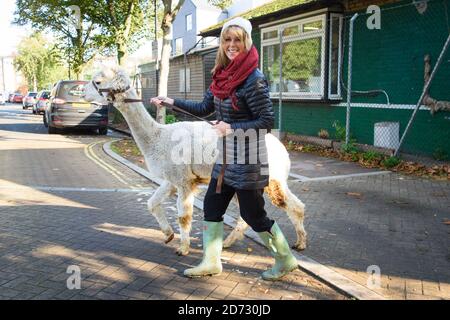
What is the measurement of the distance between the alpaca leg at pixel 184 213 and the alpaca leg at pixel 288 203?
81cm

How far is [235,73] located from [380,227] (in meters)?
3.29

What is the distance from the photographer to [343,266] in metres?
4.47

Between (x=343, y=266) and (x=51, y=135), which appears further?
(x=51, y=135)

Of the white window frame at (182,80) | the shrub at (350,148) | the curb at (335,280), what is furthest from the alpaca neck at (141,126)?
the white window frame at (182,80)

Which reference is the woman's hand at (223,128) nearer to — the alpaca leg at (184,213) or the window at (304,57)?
the alpaca leg at (184,213)

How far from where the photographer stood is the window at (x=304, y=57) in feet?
41.2

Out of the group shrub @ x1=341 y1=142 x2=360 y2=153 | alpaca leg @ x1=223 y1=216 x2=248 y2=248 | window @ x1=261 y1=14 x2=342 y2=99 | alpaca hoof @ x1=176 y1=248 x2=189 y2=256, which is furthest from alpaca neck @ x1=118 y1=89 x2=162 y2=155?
window @ x1=261 y1=14 x2=342 y2=99

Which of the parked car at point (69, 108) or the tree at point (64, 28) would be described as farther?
the tree at point (64, 28)

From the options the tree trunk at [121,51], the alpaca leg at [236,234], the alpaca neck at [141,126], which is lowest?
the alpaca leg at [236,234]

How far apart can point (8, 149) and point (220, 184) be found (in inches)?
462

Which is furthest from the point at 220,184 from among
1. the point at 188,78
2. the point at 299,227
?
the point at 188,78
